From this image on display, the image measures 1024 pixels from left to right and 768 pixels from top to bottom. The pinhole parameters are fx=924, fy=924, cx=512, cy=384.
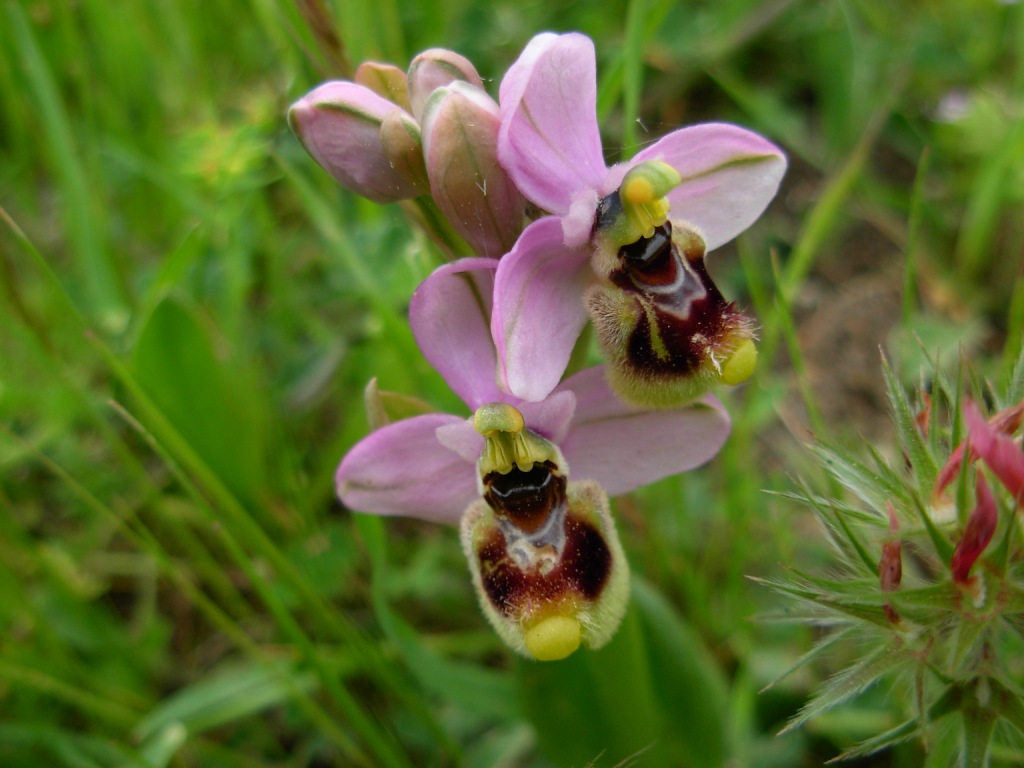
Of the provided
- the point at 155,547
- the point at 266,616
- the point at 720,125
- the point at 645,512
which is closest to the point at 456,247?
the point at 720,125

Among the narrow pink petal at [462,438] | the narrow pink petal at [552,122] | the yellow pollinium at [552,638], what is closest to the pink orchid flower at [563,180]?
the narrow pink petal at [552,122]

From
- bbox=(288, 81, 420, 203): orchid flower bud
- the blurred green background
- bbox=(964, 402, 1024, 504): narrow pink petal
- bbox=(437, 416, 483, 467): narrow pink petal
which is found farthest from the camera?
the blurred green background

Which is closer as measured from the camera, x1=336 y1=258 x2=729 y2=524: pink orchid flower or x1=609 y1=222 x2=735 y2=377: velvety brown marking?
x1=609 y1=222 x2=735 y2=377: velvety brown marking

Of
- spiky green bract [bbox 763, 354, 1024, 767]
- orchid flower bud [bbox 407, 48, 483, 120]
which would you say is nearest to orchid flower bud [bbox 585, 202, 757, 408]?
spiky green bract [bbox 763, 354, 1024, 767]

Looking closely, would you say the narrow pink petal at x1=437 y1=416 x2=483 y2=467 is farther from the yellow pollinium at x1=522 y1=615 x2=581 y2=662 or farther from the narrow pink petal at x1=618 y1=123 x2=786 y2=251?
the narrow pink petal at x1=618 y1=123 x2=786 y2=251

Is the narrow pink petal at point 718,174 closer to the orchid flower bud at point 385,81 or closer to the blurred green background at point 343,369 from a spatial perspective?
the blurred green background at point 343,369
